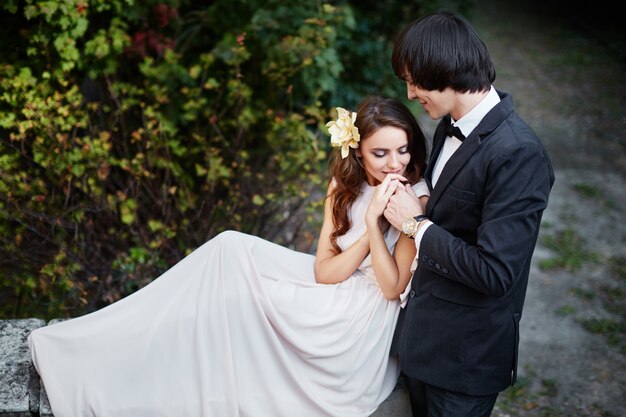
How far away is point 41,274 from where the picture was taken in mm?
3799

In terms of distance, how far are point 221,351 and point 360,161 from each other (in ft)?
3.07

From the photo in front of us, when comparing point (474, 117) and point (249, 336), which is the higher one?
point (474, 117)

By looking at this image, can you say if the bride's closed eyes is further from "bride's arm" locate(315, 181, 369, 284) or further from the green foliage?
the green foliage

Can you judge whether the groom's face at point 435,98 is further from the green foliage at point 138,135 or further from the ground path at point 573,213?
the green foliage at point 138,135

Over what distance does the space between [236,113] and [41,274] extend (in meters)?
1.65

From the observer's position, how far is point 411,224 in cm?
229

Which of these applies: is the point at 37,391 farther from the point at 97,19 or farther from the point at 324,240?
the point at 97,19

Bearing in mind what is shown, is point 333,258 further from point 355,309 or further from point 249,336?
point 249,336

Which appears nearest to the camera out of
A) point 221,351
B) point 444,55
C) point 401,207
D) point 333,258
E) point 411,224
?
point 444,55

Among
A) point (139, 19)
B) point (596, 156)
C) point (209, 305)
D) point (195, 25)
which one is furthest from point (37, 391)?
point (596, 156)

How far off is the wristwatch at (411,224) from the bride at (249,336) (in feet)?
0.62

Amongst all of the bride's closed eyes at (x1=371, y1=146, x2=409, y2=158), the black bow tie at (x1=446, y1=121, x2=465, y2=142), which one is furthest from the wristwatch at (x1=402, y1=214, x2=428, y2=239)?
the bride's closed eyes at (x1=371, y1=146, x2=409, y2=158)

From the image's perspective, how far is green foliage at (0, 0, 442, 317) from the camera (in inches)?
151

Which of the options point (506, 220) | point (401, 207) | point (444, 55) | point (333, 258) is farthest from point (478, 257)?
point (333, 258)
